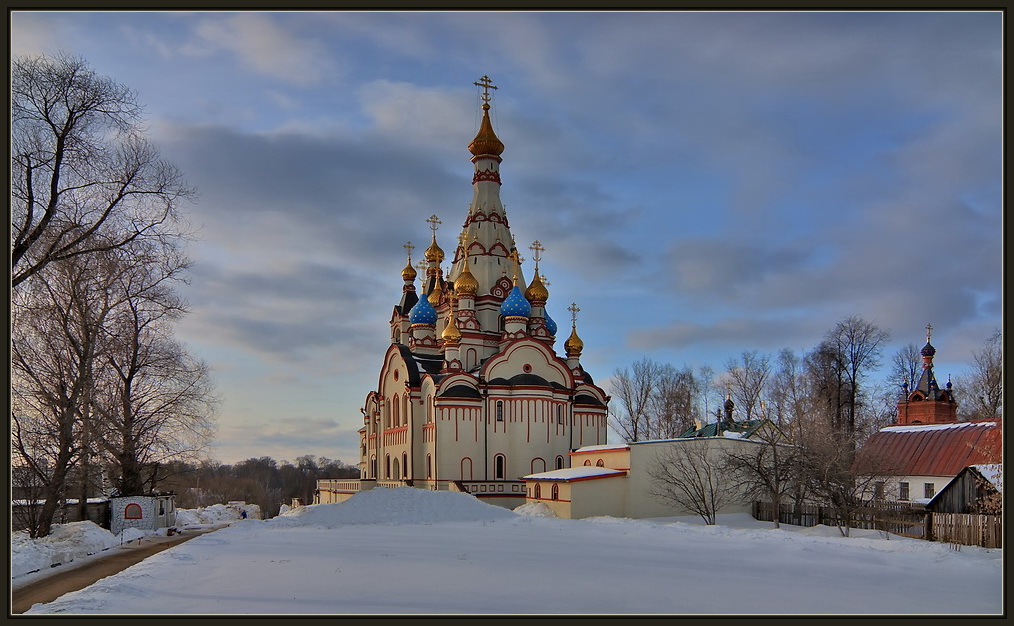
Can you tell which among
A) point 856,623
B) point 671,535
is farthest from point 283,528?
A: point 856,623

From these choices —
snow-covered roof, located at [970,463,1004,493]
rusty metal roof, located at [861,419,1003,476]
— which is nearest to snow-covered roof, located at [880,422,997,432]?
rusty metal roof, located at [861,419,1003,476]

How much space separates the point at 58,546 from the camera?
18672 millimetres

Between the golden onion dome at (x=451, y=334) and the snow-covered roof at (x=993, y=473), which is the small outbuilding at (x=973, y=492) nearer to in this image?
the snow-covered roof at (x=993, y=473)

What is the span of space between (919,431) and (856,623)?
24.9 meters

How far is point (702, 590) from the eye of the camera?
Answer: 1174 cm

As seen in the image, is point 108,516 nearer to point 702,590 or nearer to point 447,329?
point 447,329

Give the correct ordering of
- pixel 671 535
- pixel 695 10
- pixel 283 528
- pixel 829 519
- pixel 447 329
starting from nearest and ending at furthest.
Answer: pixel 695 10 < pixel 671 535 < pixel 829 519 < pixel 283 528 < pixel 447 329

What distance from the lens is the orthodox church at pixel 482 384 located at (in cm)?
3644

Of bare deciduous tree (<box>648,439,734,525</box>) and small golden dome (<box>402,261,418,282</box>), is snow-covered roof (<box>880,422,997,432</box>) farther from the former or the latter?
small golden dome (<box>402,261,418,282</box>)

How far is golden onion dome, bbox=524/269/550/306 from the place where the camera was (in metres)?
42.1

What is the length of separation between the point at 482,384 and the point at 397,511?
11.5m

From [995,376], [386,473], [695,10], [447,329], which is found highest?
[695,10]

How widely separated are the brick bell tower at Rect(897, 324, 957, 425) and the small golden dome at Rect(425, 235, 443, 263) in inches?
1100

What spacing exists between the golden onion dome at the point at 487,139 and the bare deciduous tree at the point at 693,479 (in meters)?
22.4
